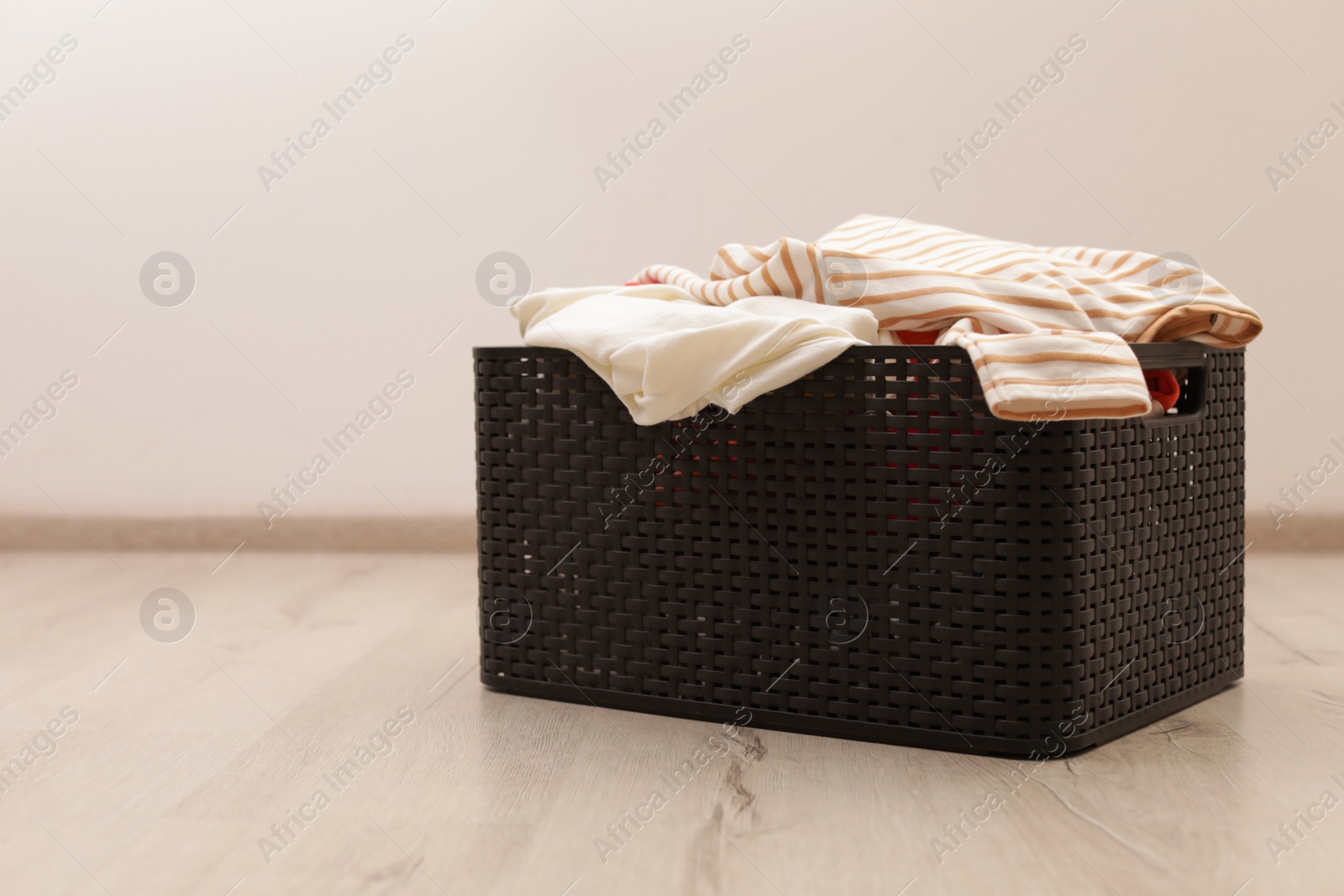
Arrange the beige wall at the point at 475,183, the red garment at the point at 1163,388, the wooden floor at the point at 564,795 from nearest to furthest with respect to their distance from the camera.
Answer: the wooden floor at the point at 564,795, the red garment at the point at 1163,388, the beige wall at the point at 475,183

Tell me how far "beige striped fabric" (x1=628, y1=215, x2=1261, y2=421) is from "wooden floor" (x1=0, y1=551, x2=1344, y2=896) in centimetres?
30

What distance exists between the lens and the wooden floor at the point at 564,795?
0.72m

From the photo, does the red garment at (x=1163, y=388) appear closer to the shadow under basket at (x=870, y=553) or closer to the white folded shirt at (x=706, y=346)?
the shadow under basket at (x=870, y=553)

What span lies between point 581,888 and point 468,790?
20 cm

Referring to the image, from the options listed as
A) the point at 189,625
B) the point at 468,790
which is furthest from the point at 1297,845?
the point at 189,625

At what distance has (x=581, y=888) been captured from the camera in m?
0.70

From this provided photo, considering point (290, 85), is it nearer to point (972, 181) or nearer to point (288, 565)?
point (288, 565)

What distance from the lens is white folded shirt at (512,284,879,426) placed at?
923mm

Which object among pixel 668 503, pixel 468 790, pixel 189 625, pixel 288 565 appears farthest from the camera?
pixel 288 565

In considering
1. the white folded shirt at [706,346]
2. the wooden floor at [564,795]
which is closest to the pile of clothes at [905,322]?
the white folded shirt at [706,346]

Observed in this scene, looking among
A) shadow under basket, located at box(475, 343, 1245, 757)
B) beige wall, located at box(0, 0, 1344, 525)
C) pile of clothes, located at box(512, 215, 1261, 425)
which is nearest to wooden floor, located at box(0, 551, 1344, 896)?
shadow under basket, located at box(475, 343, 1245, 757)

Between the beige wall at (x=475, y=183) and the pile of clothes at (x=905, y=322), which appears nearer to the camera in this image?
the pile of clothes at (x=905, y=322)

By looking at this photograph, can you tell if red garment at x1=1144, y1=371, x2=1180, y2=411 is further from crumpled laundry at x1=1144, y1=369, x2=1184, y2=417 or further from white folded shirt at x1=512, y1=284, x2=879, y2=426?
white folded shirt at x1=512, y1=284, x2=879, y2=426

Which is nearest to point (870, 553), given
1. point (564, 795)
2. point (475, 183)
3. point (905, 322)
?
point (905, 322)
